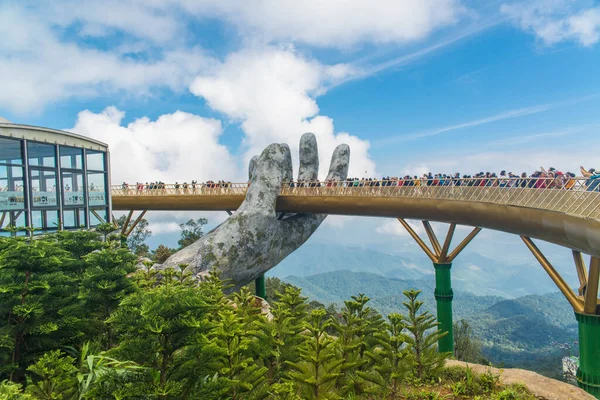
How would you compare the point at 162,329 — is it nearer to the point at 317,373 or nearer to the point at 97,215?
the point at 317,373

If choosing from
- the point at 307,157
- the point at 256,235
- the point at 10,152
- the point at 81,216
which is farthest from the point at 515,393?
the point at 307,157

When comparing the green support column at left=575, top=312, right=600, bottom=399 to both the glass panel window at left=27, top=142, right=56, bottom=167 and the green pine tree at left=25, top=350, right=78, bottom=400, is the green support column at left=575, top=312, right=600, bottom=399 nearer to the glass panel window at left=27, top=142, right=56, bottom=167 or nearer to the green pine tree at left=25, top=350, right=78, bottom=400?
the green pine tree at left=25, top=350, right=78, bottom=400

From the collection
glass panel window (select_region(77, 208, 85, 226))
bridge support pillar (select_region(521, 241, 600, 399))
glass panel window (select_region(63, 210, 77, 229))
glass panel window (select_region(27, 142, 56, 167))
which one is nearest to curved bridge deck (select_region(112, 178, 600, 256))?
bridge support pillar (select_region(521, 241, 600, 399))

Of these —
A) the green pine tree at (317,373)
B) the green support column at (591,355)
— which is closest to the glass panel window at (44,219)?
the green pine tree at (317,373)

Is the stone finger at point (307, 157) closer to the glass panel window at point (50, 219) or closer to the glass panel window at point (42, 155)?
the glass panel window at point (42, 155)

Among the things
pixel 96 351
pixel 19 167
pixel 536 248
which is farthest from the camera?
pixel 19 167

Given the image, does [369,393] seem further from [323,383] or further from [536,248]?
[536,248]

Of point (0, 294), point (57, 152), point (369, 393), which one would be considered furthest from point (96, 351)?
point (57, 152)
